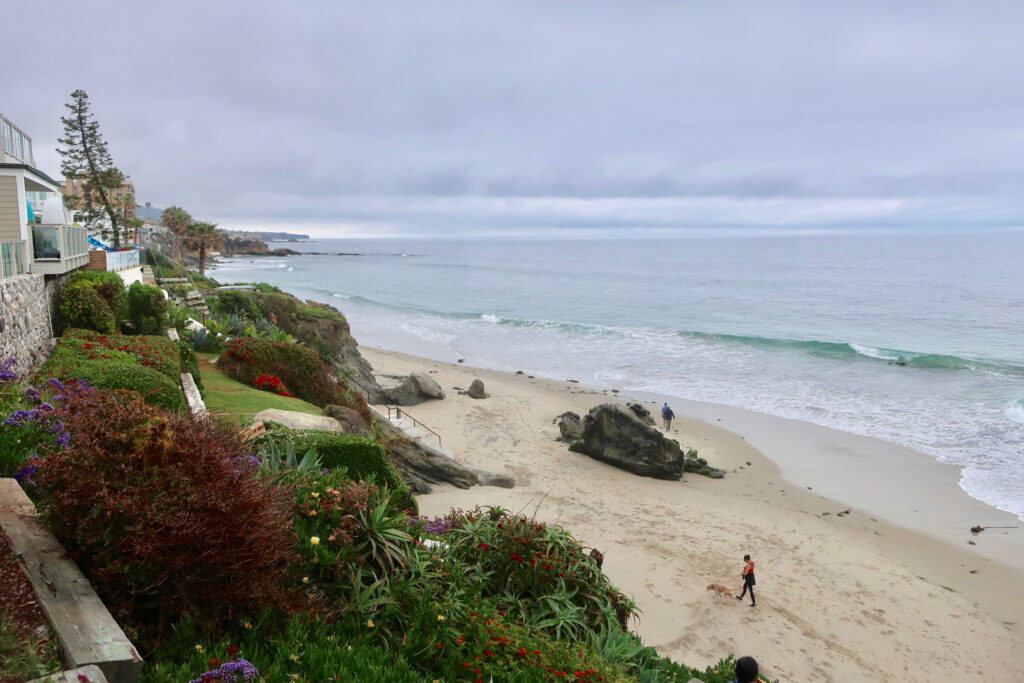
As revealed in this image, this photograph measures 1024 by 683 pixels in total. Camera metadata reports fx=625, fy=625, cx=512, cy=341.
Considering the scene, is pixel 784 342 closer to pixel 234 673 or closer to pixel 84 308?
pixel 84 308

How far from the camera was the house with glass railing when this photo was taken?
40.5ft

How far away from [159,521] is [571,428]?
20.1 metres

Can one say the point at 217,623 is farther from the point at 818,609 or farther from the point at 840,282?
the point at 840,282

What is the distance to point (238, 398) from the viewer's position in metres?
13.3

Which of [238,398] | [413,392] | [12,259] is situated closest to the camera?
[12,259]

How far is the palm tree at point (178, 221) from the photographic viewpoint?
1857 inches

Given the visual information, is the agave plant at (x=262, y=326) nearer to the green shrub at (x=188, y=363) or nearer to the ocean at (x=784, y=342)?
the green shrub at (x=188, y=363)

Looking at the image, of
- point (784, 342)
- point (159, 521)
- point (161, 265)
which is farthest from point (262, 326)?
point (784, 342)

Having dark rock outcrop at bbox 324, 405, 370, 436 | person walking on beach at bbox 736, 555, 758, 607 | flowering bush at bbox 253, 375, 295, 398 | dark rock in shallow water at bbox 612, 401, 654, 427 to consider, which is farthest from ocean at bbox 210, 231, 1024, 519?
flowering bush at bbox 253, 375, 295, 398

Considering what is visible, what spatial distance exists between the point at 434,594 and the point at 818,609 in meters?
10.0

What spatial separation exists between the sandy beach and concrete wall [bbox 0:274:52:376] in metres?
8.26

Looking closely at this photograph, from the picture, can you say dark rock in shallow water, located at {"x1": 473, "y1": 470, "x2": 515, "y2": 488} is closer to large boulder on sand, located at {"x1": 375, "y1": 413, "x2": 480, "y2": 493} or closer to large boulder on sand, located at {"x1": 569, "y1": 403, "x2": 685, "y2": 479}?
large boulder on sand, located at {"x1": 375, "y1": 413, "x2": 480, "y2": 493}

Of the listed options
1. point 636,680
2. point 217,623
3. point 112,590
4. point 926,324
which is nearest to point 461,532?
point 636,680

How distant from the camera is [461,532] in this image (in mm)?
7465
